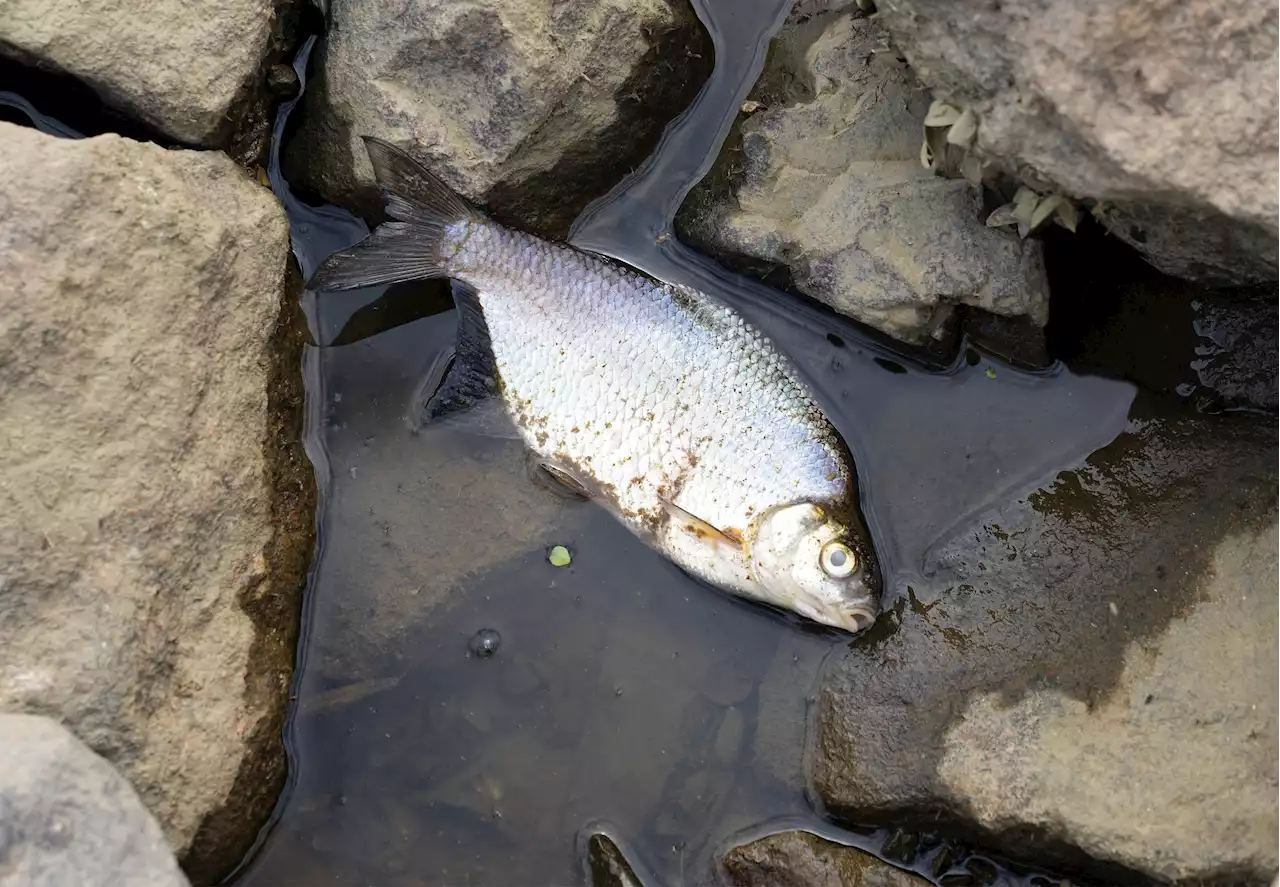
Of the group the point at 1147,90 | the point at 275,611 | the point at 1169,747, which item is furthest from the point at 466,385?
the point at 1169,747

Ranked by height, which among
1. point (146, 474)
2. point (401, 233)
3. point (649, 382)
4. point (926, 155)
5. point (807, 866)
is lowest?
point (807, 866)

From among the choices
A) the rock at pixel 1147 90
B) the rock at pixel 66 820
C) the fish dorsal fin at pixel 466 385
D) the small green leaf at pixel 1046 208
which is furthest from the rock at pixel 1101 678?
the rock at pixel 66 820

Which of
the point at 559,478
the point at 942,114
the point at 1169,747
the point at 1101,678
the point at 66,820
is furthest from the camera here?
the point at 559,478

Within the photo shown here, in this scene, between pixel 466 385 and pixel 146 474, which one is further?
pixel 466 385

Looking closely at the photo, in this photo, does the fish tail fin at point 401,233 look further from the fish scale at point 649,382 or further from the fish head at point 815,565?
the fish head at point 815,565

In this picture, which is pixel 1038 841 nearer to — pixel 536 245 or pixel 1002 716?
pixel 1002 716

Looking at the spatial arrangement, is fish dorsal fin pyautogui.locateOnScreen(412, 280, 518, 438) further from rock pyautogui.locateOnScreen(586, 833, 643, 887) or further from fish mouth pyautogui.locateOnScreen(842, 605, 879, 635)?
rock pyautogui.locateOnScreen(586, 833, 643, 887)

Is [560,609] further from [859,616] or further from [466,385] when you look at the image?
[859,616]

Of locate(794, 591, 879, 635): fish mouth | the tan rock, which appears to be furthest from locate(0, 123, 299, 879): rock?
the tan rock
